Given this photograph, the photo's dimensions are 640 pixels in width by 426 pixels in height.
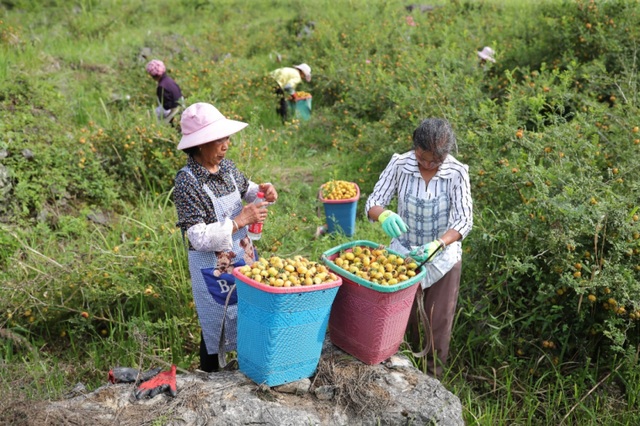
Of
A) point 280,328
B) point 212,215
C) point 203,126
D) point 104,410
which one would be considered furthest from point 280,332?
point 203,126

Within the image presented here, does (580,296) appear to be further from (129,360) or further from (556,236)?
(129,360)

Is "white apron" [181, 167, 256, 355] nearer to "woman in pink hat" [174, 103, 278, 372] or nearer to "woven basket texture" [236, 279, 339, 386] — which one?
"woman in pink hat" [174, 103, 278, 372]

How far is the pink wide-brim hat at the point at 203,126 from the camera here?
225cm

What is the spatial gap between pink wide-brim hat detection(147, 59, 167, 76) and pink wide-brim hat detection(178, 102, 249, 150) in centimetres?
417

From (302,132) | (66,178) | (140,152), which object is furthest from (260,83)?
(66,178)

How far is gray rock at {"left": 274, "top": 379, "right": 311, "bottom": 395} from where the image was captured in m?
2.21

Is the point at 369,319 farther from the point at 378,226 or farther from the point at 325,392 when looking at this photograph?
the point at 378,226

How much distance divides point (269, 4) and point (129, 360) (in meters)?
13.8

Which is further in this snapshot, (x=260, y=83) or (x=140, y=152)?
(x=260, y=83)

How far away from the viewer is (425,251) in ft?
7.84

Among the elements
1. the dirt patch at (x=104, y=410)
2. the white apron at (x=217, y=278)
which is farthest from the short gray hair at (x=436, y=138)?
the dirt patch at (x=104, y=410)

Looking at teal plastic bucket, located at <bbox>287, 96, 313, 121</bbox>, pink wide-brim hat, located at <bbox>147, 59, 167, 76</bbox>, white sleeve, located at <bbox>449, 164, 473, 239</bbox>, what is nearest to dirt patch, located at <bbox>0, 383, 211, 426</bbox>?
white sleeve, located at <bbox>449, 164, 473, 239</bbox>

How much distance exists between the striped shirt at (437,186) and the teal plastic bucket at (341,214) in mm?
1751

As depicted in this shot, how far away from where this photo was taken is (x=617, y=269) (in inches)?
103
